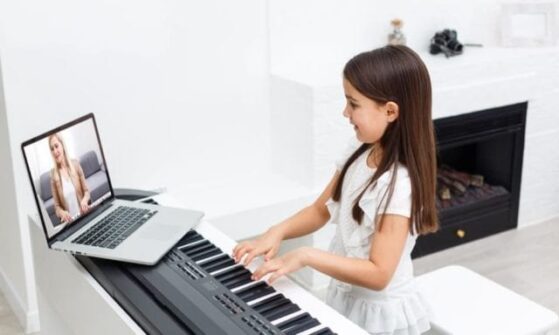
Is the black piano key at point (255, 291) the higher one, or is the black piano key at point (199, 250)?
the black piano key at point (255, 291)

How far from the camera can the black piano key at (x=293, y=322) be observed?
143 centimetres

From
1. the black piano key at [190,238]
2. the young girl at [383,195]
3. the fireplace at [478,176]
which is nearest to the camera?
the young girl at [383,195]

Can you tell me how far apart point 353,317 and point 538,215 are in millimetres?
2453

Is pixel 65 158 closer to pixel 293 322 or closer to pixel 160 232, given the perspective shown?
pixel 160 232

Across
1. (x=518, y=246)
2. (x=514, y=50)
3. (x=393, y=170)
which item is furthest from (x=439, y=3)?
(x=393, y=170)

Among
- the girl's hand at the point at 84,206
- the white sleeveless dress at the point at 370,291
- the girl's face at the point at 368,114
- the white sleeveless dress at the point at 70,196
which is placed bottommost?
the white sleeveless dress at the point at 370,291

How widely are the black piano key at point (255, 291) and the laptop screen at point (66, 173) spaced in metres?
0.53

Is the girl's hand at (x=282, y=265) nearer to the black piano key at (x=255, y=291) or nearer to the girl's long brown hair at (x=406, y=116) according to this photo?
Result: the black piano key at (x=255, y=291)

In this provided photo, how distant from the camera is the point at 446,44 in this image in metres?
3.56

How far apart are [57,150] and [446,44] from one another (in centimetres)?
227

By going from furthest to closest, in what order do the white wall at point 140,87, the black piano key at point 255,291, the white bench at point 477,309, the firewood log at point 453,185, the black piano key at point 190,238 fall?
the firewood log at point 453,185, the white wall at point 140,87, the white bench at point 477,309, the black piano key at point 190,238, the black piano key at point 255,291

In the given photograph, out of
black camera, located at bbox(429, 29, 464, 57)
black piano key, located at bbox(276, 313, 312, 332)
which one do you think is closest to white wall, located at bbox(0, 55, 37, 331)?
black piano key, located at bbox(276, 313, 312, 332)

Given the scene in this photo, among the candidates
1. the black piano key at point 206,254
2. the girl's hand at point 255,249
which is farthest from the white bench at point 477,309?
the black piano key at point 206,254

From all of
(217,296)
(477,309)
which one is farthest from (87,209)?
(477,309)
